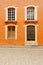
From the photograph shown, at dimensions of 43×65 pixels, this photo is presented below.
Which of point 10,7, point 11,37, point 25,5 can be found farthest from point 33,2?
point 11,37

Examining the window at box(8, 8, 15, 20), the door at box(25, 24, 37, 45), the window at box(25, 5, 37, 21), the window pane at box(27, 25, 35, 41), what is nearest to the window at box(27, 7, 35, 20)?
the window at box(25, 5, 37, 21)

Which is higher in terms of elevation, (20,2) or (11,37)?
(20,2)

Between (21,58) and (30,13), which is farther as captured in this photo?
(30,13)

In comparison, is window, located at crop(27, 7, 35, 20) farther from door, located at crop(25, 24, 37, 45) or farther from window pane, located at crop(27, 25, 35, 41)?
window pane, located at crop(27, 25, 35, 41)

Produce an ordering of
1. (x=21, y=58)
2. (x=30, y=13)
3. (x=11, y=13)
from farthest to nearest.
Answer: (x=11, y=13) < (x=30, y=13) < (x=21, y=58)

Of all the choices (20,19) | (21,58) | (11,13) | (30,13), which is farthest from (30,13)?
(21,58)

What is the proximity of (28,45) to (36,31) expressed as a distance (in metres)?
1.92

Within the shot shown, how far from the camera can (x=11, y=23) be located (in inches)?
978

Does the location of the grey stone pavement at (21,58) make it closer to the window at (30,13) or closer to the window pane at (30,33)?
Result: the window pane at (30,33)

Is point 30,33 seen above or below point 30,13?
below

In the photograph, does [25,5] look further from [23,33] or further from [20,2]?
[23,33]

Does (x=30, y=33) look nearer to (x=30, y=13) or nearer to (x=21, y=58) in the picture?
(x=30, y=13)

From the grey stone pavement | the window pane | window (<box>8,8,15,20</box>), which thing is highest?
window (<box>8,8,15,20</box>)

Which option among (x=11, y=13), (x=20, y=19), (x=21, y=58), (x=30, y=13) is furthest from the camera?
(x=11, y=13)
